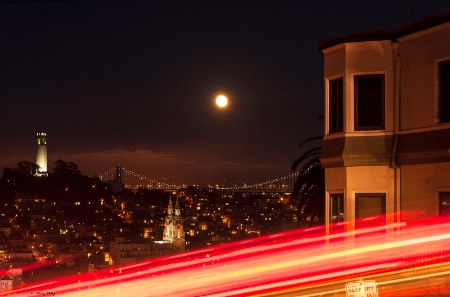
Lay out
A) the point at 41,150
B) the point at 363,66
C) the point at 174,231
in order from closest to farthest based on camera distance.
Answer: the point at 363,66 → the point at 174,231 → the point at 41,150

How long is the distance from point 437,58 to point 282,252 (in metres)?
5.56

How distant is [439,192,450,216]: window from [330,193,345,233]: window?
197 centimetres

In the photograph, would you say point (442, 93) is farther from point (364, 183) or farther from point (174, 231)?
point (174, 231)

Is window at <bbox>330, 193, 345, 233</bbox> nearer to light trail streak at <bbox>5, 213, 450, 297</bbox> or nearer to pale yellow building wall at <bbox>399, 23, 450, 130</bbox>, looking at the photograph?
light trail streak at <bbox>5, 213, 450, 297</bbox>

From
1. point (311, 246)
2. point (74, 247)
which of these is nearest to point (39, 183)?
point (74, 247)

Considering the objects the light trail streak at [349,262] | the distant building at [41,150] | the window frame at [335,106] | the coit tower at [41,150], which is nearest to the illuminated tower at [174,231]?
the light trail streak at [349,262]

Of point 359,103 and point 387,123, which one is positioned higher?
point 359,103

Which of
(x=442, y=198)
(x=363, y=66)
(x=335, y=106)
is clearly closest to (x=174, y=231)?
(x=335, y=106)

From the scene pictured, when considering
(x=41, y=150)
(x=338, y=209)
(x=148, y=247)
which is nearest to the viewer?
(x=338, y=209)

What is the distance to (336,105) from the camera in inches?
577

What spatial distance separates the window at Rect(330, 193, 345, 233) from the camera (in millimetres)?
14633

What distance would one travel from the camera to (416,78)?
13.6 metres

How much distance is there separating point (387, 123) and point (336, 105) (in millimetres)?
1061

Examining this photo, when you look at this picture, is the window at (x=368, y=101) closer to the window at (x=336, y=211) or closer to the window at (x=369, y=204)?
the window at (x=369, y=204)
